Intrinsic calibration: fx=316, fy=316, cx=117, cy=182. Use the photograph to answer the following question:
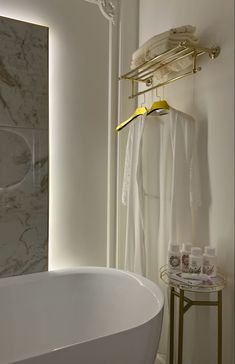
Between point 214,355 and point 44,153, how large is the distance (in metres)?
1.43

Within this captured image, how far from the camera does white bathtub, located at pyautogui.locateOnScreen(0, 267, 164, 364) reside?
1.67 meters

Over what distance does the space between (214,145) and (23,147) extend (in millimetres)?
1091

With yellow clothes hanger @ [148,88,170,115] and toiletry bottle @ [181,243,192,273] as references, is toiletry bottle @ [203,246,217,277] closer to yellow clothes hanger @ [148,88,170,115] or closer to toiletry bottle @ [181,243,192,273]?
toiletry bottle @ [181,243,192,273]

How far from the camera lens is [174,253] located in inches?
62.6

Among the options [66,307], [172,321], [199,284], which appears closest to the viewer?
[199,284]

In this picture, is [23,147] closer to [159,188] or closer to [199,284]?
[159,188]

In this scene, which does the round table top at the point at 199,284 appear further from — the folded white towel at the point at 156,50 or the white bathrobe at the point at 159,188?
the folded white towel at the point at 156,50

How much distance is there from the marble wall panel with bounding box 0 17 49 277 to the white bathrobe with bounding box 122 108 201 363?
0.54m

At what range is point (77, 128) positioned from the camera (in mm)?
2064

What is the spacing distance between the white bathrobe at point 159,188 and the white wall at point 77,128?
0.28m

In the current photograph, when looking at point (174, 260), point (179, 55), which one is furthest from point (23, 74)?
point (174, 260)

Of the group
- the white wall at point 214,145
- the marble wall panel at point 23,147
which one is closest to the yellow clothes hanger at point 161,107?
the white wall at point 214,145

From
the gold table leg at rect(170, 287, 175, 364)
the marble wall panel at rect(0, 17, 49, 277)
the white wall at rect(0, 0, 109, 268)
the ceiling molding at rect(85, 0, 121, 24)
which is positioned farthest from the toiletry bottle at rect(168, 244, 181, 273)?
the ceiling molding at rect(85, 0, 121, 24)

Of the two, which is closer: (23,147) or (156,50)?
(156,50)
